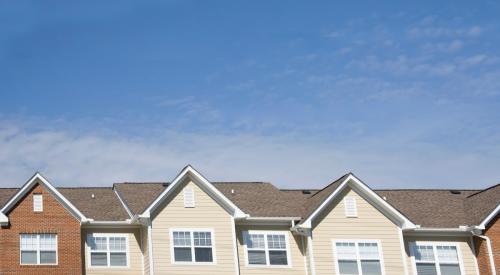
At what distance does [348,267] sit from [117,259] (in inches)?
415

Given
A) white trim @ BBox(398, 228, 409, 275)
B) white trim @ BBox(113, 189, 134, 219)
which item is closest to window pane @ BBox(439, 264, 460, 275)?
white trim @ BBox(398, 228, 409, 275)

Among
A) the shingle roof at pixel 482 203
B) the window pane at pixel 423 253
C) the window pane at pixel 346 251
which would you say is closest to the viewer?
the window pane at pixel 346 251

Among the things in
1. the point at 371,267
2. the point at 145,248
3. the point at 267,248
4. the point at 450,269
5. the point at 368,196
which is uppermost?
the point at 368,196

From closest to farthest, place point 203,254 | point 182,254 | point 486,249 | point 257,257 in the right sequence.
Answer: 1. point 182,254
2. point 203,254
3. point 257,257
4. point 486,249

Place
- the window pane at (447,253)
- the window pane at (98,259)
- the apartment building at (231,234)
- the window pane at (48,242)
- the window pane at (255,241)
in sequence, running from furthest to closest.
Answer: the window pane at (447,253)
the window pane at (255,241)
the window pane at (98,259)
the apartment building at (231,234)
the window pane at (48,242)

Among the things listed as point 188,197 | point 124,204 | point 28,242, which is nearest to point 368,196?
point 188,197

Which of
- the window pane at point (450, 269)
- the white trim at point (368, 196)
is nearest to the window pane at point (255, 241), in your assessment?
the white trim at point (368, 196)

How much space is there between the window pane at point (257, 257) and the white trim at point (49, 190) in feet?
25.6

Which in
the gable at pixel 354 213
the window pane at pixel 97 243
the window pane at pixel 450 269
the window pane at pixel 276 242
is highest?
the gable at pixel 354 213

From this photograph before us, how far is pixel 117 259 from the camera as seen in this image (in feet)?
121

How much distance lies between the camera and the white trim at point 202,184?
36938 millimetres

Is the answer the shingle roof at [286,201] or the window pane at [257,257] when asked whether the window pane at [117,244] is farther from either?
the window pane at [257,257]

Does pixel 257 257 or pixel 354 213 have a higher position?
pixel 354 213

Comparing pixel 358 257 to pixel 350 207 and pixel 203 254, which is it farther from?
pixel 203 254
